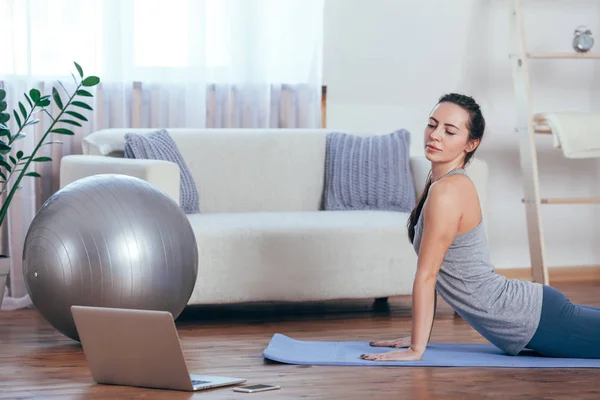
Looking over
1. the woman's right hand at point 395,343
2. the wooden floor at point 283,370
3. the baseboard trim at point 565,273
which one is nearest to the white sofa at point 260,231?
the wooden floor at point 283,370

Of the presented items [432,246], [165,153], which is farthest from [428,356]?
[165,153]

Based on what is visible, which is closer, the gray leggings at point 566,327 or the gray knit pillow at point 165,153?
the gray leggings at point 566,327

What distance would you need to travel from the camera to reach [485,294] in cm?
254

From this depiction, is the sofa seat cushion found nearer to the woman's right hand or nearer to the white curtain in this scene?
the woman's right hand

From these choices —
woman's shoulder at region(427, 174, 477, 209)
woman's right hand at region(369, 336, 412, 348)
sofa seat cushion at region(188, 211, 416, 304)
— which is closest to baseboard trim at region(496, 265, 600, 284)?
sofa seat cushion at region(188, 211, 416, 304)

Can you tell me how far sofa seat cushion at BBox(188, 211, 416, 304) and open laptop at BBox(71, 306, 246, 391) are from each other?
0.92 metres

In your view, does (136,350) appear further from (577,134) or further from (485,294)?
(577,134)

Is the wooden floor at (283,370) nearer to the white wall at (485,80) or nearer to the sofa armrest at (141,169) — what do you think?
the sofa armrest at (141,169)

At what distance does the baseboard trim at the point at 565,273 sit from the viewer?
15.4 feet

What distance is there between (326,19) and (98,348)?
253cm

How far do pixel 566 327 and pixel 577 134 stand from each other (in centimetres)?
183

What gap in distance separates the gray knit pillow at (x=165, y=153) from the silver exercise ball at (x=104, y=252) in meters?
0.77

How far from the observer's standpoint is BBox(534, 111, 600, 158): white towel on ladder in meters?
4.15

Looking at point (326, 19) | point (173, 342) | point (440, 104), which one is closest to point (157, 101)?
point (326, 19)
